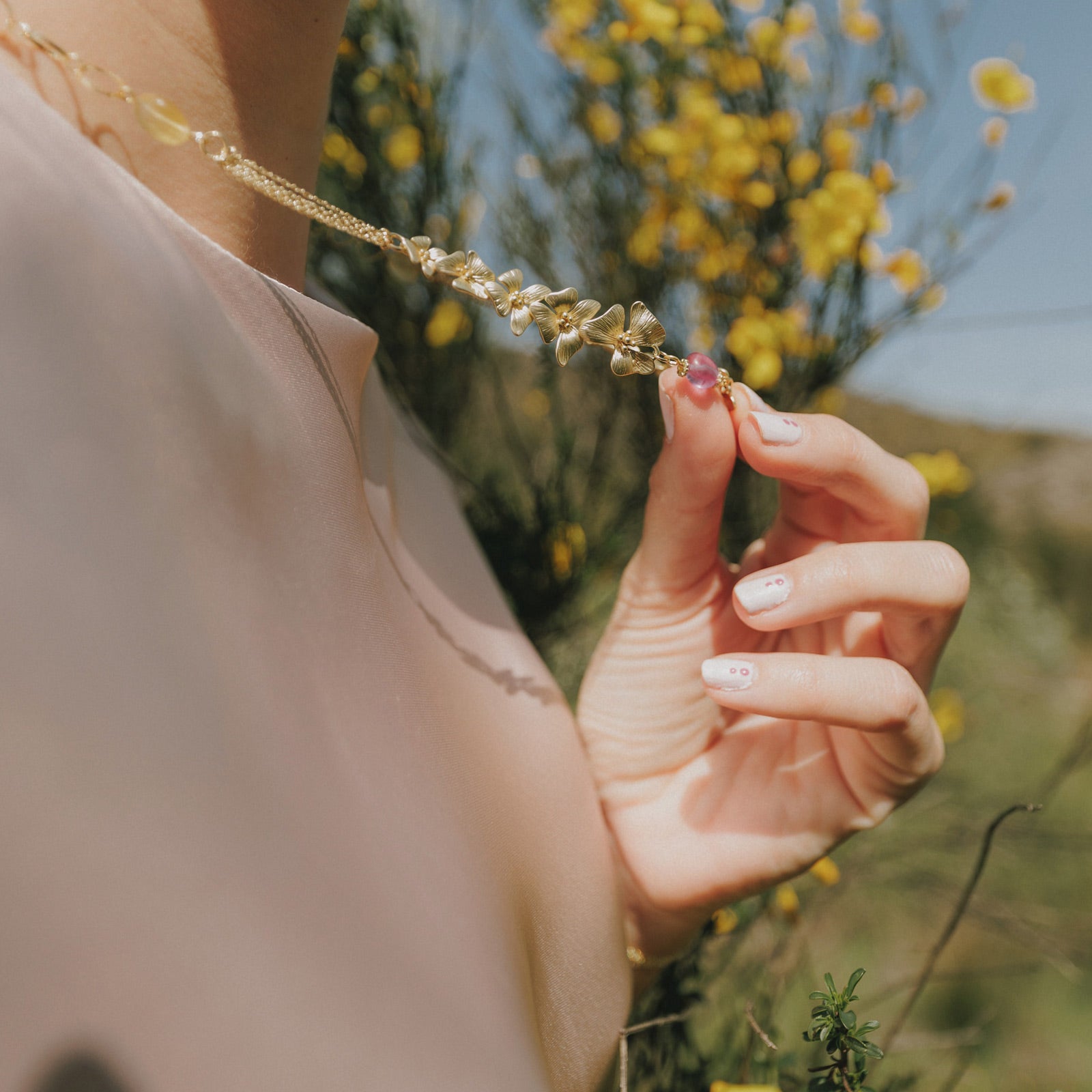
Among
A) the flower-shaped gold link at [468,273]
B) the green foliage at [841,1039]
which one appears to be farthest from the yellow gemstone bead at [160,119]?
the green foliage at [841,1039]

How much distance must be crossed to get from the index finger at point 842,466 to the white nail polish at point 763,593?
3.0 inches

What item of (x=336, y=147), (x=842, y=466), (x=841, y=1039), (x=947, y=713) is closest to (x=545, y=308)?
(x=842, y=466)

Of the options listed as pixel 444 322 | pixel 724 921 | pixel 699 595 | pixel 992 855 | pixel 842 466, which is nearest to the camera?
pixel 842 466

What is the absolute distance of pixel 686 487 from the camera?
59 cm

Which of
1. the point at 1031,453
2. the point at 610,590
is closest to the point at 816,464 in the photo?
the point at 610,590

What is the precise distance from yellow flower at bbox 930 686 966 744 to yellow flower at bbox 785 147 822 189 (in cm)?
81

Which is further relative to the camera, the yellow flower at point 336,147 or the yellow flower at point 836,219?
the yellow flower at point 336,147

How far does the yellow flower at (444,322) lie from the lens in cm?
132

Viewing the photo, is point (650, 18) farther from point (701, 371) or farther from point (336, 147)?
point (701, 371)

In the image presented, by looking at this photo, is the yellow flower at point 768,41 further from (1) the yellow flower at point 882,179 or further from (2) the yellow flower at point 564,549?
(2) the yellow flower at point 564,549

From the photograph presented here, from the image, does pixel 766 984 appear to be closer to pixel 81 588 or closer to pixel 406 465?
pixel 406 465

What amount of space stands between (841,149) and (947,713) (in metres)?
0.94

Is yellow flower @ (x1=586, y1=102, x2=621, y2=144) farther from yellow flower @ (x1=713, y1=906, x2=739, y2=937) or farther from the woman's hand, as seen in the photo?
yellow flower @ (x1=713, y1=906, x2=739, y2=937)

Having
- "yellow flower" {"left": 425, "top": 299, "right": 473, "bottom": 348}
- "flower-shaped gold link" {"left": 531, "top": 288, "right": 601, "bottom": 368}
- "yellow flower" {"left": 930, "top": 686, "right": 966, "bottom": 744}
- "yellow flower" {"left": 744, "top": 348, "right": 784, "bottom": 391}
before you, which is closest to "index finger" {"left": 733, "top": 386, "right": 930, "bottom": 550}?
"flower-shaped gold link" {"left": 531, "top": 288, "right": 601, "bottom": 368}
